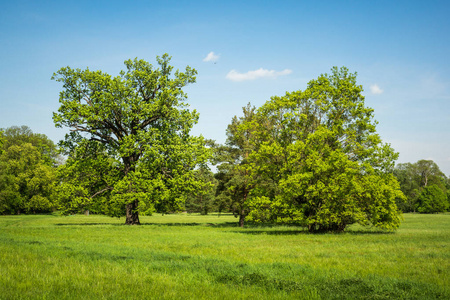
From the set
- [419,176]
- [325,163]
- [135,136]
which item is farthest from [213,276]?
[419,176]

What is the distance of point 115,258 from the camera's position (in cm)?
1272

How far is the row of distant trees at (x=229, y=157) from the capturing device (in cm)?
2584

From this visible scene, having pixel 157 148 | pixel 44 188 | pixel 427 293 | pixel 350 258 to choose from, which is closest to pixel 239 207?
pixel 157 148

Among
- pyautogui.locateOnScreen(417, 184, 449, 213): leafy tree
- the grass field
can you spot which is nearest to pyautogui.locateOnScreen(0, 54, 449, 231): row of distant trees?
the grass field

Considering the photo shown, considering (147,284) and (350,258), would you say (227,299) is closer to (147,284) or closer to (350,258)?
(147,284)

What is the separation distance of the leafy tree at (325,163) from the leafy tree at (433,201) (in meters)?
93.9

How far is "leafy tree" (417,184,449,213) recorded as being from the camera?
105 metres

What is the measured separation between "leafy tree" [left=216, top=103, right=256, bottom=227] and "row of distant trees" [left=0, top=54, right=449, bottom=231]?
144mm

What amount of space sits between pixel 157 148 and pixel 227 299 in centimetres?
2809

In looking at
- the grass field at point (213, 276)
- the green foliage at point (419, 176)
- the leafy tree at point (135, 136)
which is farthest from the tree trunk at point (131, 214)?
the green foliage at point (419, 176)

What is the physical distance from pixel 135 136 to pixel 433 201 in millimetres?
104132

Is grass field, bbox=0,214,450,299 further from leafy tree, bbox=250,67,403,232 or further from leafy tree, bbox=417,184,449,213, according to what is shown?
leafy tree, bbox=417,184,449,213

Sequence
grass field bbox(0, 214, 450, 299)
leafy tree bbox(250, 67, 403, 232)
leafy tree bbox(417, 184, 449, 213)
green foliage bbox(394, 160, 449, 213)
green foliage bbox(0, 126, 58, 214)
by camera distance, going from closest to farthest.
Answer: grass field bbox(0, 214, 450, 299) → leafy tree bbox(250, 67, 403, 232) → green foliage bbox(0, 126, 58, 214) → leafy tree bbox(417, 184, 449, 213) → green foliage bbox(394, 160, 449, 213)

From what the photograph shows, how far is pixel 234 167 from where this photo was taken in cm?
3866
